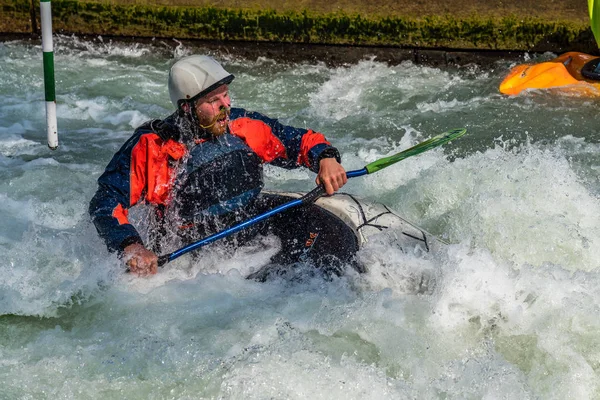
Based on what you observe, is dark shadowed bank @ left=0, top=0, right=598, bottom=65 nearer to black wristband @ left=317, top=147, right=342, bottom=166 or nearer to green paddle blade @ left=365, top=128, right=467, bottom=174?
green paddle blade @ left=365, top=128, right=467, bottom=174

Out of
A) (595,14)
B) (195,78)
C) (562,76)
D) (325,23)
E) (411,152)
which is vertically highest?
(595,14)

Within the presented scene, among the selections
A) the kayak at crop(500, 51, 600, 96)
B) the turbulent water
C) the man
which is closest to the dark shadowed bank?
the kayak at crop(500, 51, 600, 96)

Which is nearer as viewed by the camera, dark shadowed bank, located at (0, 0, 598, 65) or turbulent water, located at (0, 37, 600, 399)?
turbulent water, located at (0, 37, 600, 399)

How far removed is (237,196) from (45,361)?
116cm

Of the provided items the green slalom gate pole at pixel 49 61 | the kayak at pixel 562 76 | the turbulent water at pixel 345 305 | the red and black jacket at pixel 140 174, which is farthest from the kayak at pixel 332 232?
the kayak at pixel 562 76

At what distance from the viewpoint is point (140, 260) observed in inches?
148

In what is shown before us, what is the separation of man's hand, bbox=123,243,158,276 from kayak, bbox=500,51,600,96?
4.68 metres

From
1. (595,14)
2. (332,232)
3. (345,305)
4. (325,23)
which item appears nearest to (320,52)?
(325,23)

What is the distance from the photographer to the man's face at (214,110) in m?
3.96

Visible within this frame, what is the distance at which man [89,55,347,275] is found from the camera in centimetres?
392

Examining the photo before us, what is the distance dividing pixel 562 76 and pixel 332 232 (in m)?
4.01

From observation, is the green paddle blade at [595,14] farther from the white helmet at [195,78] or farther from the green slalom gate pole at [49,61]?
the green slalom gate pole at [49,61]

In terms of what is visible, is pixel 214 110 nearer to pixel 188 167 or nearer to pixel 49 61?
pixel 188 167

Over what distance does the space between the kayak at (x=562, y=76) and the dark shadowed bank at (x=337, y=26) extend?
0.58 metres
